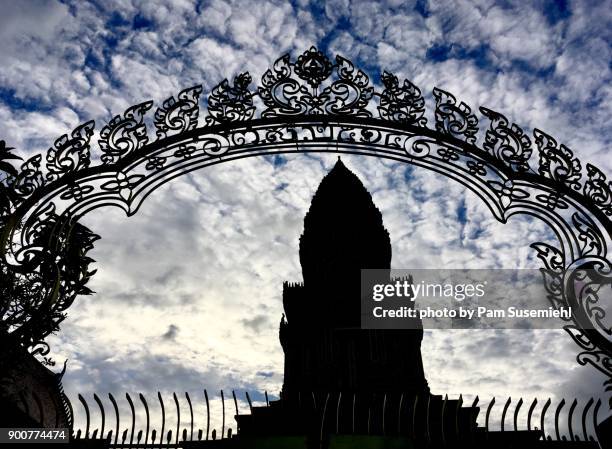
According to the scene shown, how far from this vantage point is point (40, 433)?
5.14 metres

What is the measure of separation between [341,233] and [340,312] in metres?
10.1

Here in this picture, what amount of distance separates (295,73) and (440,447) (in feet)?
16.9

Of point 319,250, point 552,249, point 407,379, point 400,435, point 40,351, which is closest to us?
point 400,435

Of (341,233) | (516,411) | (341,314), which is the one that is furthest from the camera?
(341,233)

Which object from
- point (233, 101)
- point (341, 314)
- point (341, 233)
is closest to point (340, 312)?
point (341, 314)

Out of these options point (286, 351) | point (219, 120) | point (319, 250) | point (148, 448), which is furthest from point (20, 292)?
point (319, 250)

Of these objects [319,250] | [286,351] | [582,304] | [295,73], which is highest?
[319,250]

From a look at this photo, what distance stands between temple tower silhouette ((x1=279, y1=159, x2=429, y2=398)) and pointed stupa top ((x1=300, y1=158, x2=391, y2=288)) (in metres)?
0.10

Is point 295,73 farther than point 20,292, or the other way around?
point 295,73

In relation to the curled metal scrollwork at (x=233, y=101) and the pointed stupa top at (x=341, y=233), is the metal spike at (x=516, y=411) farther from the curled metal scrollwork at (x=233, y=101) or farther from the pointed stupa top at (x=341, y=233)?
the pointed stupa top at (x=341, y=233)

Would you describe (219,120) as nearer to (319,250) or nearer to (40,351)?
(40,351)

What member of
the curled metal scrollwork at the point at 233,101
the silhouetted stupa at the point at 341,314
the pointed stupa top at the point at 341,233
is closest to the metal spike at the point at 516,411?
the curled metal scrollwork at the point at 233,101

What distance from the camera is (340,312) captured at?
2178 inches

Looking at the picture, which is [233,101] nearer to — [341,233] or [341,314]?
[341,314]
